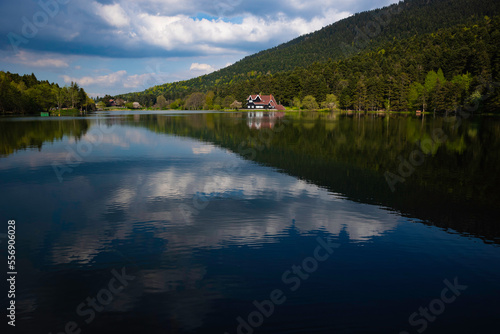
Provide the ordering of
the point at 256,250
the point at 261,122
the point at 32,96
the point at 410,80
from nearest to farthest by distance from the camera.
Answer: the point at 256,250 → the point at 261,122 → the point at 410,80 → the point at 32,96

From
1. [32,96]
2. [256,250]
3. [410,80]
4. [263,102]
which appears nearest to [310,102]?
[263,102]

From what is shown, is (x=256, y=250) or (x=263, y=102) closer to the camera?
(x=256, y=250)

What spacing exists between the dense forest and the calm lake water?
4987 inches

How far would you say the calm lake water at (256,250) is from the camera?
7.36m

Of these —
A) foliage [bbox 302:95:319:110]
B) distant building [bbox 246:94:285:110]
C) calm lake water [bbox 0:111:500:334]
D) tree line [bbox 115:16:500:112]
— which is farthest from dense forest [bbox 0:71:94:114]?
calm lake water [bbox 0:111:500:334]

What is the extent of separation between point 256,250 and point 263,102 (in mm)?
168616

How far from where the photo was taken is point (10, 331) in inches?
266

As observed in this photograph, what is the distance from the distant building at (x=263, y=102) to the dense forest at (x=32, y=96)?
9168 cm

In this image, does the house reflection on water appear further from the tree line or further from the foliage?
the foliage

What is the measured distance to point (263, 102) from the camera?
573 feet

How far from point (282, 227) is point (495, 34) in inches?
5517

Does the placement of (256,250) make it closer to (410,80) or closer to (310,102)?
(410,80)

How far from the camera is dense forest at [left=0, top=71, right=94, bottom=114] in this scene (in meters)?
122

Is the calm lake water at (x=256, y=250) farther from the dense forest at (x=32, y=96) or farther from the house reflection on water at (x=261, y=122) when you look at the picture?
the dense forest at (x=32, y=96)
